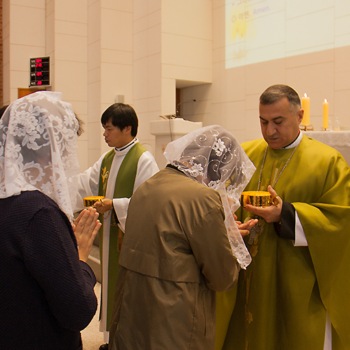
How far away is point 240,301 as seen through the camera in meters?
2.51

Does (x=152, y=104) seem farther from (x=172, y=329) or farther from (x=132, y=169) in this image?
(x=172, y=329)

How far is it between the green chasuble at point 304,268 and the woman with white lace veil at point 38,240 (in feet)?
4.21

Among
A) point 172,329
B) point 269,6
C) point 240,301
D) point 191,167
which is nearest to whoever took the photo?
point 172,329

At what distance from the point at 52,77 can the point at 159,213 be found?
770 cm

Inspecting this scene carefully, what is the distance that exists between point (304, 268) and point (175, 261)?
1013mm

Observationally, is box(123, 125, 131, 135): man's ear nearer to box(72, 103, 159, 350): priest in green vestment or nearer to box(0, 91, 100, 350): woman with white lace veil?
box(72, 103, 159, 350): priest in green vestment

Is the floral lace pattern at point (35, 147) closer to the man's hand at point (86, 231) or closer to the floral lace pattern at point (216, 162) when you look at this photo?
the man's hand at point (86, 231)

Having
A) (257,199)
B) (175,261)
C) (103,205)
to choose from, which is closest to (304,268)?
(257,199)

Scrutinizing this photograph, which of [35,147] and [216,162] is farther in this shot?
[216,162]

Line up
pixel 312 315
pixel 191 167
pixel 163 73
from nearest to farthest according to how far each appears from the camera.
Result: pixel 191 167, pixel 312 315, pixel 163 73

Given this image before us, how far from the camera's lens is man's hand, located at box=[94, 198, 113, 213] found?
9.68 ft

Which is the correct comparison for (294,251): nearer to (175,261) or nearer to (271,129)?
(271,129)

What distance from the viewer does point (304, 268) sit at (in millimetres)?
2295

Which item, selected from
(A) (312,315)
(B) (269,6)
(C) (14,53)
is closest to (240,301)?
(A) (312,315)
